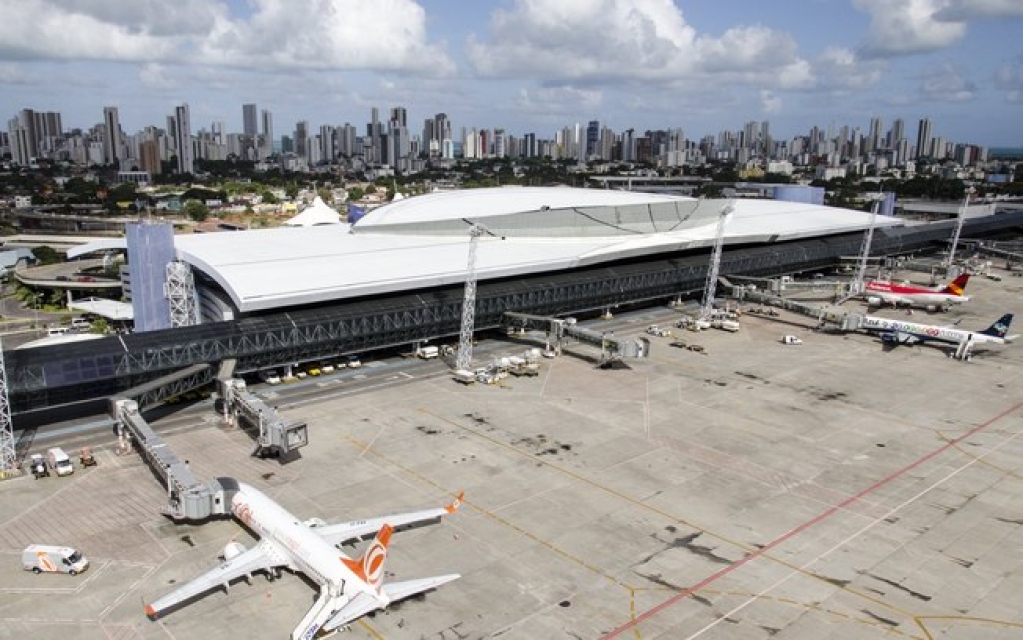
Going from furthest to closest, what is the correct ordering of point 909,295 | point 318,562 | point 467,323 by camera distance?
point 909,295 < point 467,323 < point 318,562

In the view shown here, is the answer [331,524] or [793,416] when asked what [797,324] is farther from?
[331,524]

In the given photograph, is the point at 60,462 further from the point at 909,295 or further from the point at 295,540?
Result: the point at 909,295

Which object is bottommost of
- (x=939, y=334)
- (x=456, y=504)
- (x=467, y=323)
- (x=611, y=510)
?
(x=611, y=510)

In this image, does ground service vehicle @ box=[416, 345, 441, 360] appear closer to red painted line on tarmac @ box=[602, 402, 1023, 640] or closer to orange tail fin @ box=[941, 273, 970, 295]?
red painted line on tarmac @ box=[602, 402, 1023, 640]

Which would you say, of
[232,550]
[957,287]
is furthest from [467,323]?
[957,287]

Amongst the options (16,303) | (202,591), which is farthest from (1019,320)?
(16,303)

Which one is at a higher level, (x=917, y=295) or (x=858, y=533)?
(x=917, y=295)

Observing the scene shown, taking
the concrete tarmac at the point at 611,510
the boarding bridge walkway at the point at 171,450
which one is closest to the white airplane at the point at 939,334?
the concrete tarmac at the point at 611,510
